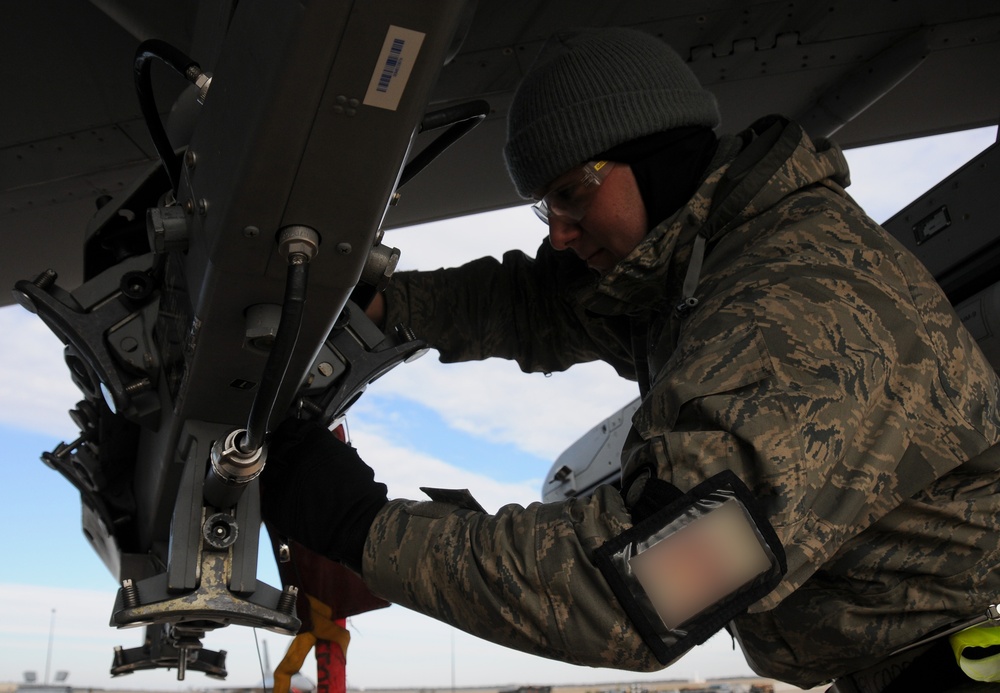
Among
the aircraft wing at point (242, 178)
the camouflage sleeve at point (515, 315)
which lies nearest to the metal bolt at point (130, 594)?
the aircraft wing at point (242, 178)

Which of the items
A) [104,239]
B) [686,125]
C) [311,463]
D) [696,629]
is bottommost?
[696,629]

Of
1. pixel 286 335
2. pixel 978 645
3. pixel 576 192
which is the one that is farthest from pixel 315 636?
pixel 978 645

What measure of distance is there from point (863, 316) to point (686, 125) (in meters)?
0.75

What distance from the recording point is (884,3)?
10.1 feet

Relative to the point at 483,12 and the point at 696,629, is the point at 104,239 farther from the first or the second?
the point at 696,629

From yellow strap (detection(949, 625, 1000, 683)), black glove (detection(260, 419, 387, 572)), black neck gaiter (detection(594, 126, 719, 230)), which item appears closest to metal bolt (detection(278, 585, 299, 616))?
black glove (detection(260, 419, 387, 572))

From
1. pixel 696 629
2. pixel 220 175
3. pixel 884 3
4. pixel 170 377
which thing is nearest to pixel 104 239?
pixel 170 377

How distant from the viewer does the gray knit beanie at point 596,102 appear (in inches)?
83.0

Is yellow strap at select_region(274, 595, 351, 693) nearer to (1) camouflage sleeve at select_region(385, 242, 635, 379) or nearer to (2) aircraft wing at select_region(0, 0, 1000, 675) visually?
(2) aircraft wing at select_region(0, 0, 1000, 675)

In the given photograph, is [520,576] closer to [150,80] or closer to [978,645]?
[978,645]

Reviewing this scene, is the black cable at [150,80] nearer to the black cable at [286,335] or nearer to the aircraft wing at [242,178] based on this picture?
the aircraft wing at [242,178]

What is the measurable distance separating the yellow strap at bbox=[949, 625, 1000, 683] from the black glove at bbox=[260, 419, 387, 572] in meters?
1.13

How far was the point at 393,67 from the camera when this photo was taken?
126cm

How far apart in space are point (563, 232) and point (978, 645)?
1.25 m
